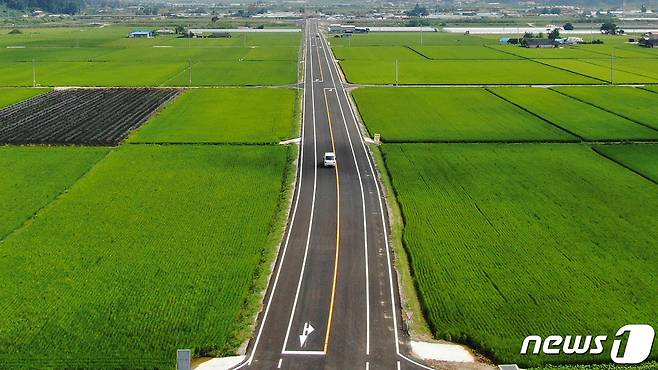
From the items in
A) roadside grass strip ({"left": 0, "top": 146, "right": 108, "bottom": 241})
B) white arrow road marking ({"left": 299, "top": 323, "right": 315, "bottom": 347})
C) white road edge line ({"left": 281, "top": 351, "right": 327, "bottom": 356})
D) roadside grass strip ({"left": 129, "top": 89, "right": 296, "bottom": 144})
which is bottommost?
white road edge line ({"left": 281, "top": 351, "right": 327, "bottom": 356})

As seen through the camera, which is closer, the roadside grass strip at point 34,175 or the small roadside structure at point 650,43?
the roadside grass strip at point 34,175

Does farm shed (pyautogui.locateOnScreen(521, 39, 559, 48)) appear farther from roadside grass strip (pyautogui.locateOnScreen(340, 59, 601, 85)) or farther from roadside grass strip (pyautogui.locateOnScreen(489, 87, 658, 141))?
roadside grass strip (pyautogui.locateOnScreen(489, 87, 658, 141))

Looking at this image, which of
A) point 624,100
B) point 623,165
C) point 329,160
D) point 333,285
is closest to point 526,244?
point 333,285

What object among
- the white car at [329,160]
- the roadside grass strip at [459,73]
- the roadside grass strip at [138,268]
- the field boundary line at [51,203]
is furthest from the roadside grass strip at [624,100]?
the field boundary line at [51,203]

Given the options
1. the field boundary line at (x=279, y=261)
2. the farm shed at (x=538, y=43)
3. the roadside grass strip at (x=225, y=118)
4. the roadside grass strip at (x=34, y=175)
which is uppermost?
the farm shed at (x=538, y=43)

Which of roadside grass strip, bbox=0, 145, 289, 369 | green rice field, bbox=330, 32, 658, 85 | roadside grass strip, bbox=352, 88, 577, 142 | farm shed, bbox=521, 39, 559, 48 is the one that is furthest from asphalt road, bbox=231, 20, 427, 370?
farm shed, bbox=521, 39, 559, 48

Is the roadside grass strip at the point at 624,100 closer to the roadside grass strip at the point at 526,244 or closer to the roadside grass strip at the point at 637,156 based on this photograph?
the roadside grass strip at the point at 637,156
